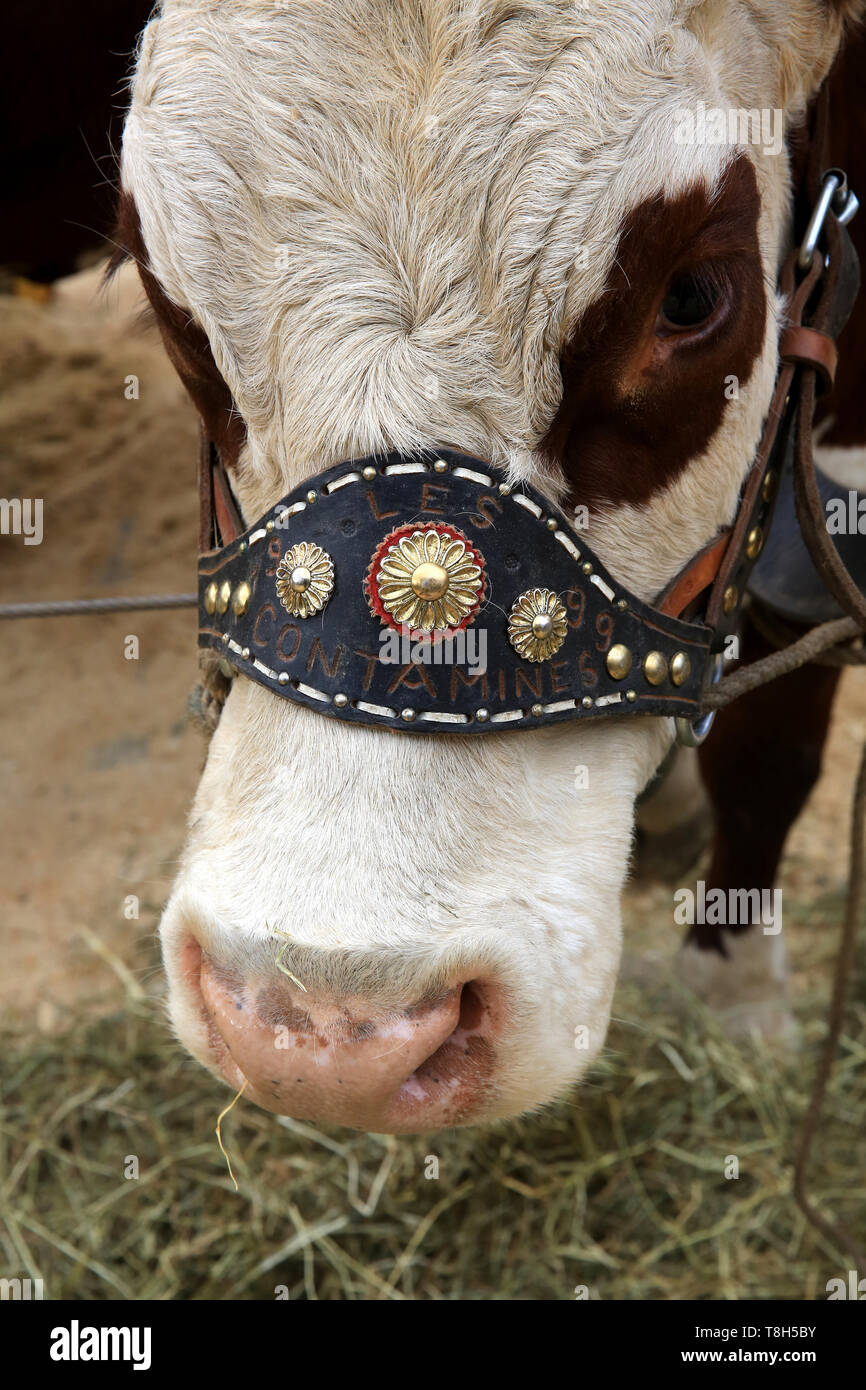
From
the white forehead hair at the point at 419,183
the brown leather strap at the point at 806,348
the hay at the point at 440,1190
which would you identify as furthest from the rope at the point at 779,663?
the hay at the point at 440,1190

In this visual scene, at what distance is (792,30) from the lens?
5.27 feet

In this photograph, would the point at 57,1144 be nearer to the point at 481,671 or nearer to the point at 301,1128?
the point at 301,1128

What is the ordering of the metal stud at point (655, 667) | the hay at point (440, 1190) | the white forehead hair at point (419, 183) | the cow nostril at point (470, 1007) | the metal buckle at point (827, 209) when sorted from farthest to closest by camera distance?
the hay at point (440, 1190) < the metal buckle at point (827, 209) < the metal stud at point (655, 667) < the cow nostril at point (470, 1007) < the white forehead hair at point (419, 183)

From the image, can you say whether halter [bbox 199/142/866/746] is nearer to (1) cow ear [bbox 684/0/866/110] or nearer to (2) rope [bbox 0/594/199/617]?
(1) cow ear [bbox 684/0/866/110]

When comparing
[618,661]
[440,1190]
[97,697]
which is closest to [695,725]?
[618,661]

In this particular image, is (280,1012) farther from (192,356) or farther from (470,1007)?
(192,356)

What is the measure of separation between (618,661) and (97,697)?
10.2 feet

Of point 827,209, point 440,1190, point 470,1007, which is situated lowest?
point 440,1190

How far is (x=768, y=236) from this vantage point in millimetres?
1667

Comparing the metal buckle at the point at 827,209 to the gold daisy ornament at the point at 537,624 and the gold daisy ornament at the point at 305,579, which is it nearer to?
the gold daisy ornament at the point at 537,624

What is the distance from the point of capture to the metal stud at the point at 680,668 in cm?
160

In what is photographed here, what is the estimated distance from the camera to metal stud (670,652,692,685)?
63.1 inches

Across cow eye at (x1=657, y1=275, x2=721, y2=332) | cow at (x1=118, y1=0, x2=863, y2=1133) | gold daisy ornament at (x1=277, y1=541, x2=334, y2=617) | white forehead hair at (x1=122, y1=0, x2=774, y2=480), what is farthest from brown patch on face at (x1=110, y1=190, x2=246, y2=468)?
cow eye at (x1=657, y1=275, x2=721, y2=332)

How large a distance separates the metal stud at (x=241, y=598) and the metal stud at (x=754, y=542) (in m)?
0.71
